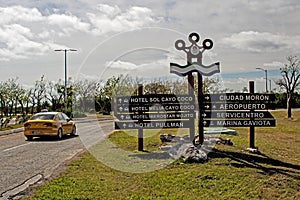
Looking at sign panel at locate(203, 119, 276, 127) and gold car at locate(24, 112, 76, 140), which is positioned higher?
sign panel at locate(203, 119, 276, 127)

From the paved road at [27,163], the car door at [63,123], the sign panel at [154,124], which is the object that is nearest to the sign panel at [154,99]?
the sign panel at [154,124]

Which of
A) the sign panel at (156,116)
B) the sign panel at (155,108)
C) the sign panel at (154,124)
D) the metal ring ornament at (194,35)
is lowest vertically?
the sign panel at (154,124)

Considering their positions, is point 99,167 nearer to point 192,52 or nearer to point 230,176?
point 230,176

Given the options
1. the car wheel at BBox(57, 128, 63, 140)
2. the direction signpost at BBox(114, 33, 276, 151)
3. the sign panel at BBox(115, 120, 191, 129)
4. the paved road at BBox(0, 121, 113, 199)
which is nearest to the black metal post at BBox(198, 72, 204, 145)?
the direction signpost at BBox(114, 33, 276, 151)

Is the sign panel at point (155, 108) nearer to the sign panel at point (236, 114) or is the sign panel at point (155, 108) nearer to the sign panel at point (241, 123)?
the sign panel at point (236, 114)

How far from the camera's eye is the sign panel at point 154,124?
528 inches

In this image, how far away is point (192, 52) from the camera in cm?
1301

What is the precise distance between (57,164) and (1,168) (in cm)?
144

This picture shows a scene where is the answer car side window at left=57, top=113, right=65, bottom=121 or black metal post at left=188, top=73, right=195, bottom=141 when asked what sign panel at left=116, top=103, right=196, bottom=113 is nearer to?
black metal post at left=188, top=73, right=195, bottom=141

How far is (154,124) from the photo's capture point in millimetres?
13852

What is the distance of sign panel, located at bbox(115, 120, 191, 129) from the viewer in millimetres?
13408

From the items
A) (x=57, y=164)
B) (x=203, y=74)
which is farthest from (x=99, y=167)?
(x=203, y=74)

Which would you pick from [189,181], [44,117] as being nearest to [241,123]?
[189,181]

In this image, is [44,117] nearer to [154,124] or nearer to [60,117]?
[60,117]
